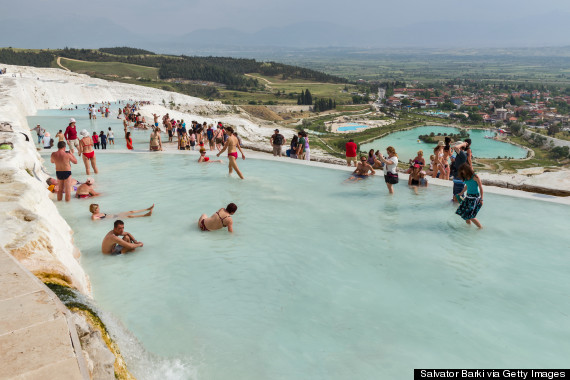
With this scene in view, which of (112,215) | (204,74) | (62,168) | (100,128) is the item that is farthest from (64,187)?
(204,74)

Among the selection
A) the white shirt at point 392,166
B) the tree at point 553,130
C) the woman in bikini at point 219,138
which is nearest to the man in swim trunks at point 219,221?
the white shirt at point 392,166

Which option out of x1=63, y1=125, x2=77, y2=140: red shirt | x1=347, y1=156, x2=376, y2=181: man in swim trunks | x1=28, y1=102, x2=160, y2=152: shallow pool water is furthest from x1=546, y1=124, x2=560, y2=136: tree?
x1=63, y1=125, x2=77, y2=140: red shirt

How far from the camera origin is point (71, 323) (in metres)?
3.72

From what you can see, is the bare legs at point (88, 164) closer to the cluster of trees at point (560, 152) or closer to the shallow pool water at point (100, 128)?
the shallow pool water at point (100, 128)

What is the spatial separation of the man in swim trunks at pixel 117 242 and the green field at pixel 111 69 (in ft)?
436

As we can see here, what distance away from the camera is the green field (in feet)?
424

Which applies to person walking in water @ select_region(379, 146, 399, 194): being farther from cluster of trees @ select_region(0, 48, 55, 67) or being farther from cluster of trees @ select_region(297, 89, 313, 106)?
cluster of trees @ select_region(0, 48, 55, 67)

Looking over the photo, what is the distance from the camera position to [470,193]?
8727 mm

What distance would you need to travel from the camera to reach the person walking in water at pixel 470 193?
855 cm

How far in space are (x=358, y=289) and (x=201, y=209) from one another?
210 inches

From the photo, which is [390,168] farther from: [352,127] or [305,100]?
[305,100]

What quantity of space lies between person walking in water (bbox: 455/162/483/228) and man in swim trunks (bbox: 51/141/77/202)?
9.66 meters

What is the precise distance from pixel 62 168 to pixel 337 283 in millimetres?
8005

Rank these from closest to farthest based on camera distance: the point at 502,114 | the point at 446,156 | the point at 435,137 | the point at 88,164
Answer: the point at 446,156
the point at 88,164
the point at 435,137
the point at 502,114
